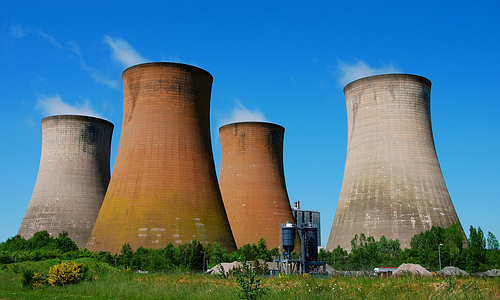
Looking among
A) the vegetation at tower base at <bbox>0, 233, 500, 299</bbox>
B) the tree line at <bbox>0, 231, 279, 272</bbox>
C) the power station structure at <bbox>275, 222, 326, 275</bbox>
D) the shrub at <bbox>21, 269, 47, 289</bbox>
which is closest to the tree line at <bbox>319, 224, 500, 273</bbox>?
the power station structure at <bbox>275, 222, 326, 275</bbox>

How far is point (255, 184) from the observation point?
114 feet

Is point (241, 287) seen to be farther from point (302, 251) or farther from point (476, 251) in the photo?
point (476, 251)

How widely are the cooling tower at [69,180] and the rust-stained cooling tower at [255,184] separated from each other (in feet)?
30.2

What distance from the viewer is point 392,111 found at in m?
31.1

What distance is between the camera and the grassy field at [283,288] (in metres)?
9.91

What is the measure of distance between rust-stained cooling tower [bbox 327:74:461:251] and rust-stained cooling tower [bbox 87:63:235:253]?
921 cm

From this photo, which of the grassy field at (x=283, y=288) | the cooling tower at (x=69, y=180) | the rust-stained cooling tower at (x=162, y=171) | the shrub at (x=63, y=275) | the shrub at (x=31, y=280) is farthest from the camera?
the cooling tower at (x=69, y=180)

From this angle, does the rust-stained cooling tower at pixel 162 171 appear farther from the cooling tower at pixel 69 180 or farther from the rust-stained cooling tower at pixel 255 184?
the cooling tower at pixel 69 180

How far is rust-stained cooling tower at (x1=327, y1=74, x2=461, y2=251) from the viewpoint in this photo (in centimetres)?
3036

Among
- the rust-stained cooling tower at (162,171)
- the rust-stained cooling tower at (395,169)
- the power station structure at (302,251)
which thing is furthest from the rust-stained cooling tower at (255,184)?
the power station structure at (302,251)

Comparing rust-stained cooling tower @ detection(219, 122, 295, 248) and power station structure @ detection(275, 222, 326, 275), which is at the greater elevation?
rust-stained cooling tower @ detection(219, 122, 295, 248)

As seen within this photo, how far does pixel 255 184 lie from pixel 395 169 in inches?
360

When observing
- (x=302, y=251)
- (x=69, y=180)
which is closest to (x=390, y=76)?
(x=302, y=251)

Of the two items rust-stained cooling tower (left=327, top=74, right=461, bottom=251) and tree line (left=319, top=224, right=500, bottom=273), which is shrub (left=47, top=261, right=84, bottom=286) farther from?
rust-stained cooling tower (left=327, top=74, right=461, bottom=251)
